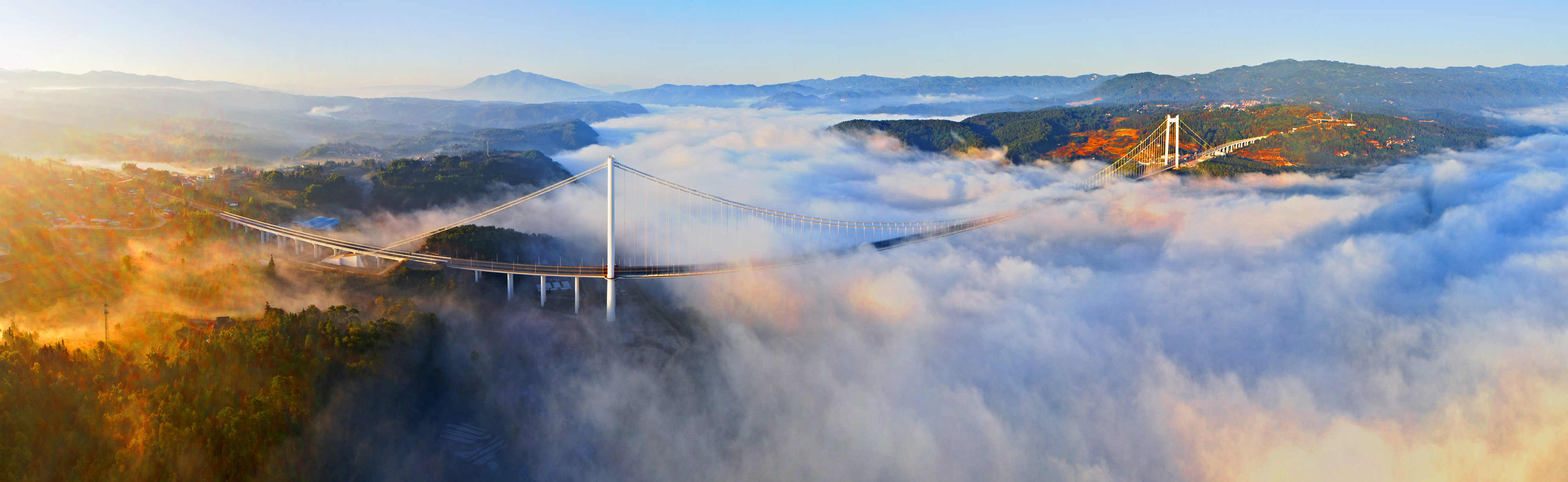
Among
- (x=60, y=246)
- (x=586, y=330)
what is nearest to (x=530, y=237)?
(x=586, y=330)

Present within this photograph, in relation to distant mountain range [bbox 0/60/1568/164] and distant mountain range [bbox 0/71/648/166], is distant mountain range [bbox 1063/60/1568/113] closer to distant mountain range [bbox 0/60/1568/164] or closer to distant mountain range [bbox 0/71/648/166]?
distant mountain range [bbox 0/60/1568/164]

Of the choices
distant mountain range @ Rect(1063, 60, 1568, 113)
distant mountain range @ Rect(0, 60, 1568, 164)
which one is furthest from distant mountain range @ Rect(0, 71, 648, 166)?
→ distant mountain range @ Rect(1063, 60, 1568, 113)

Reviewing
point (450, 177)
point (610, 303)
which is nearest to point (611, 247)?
point (610, 303)

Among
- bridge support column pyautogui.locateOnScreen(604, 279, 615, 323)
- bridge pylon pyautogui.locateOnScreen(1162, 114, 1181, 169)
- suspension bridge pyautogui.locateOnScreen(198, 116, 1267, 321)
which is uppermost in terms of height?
bridge pylon pyautogui.locateOnScreen(1162, 114, 1181, 169)

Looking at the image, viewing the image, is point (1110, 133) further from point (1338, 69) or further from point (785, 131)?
point (1338, 69)

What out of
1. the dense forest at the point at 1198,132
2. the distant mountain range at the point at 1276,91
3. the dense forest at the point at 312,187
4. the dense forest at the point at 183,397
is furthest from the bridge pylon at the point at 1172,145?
the dense forest at the point at 312,187

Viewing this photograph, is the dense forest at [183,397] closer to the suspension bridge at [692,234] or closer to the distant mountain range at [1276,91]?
the suspension bridge at [692,234]
